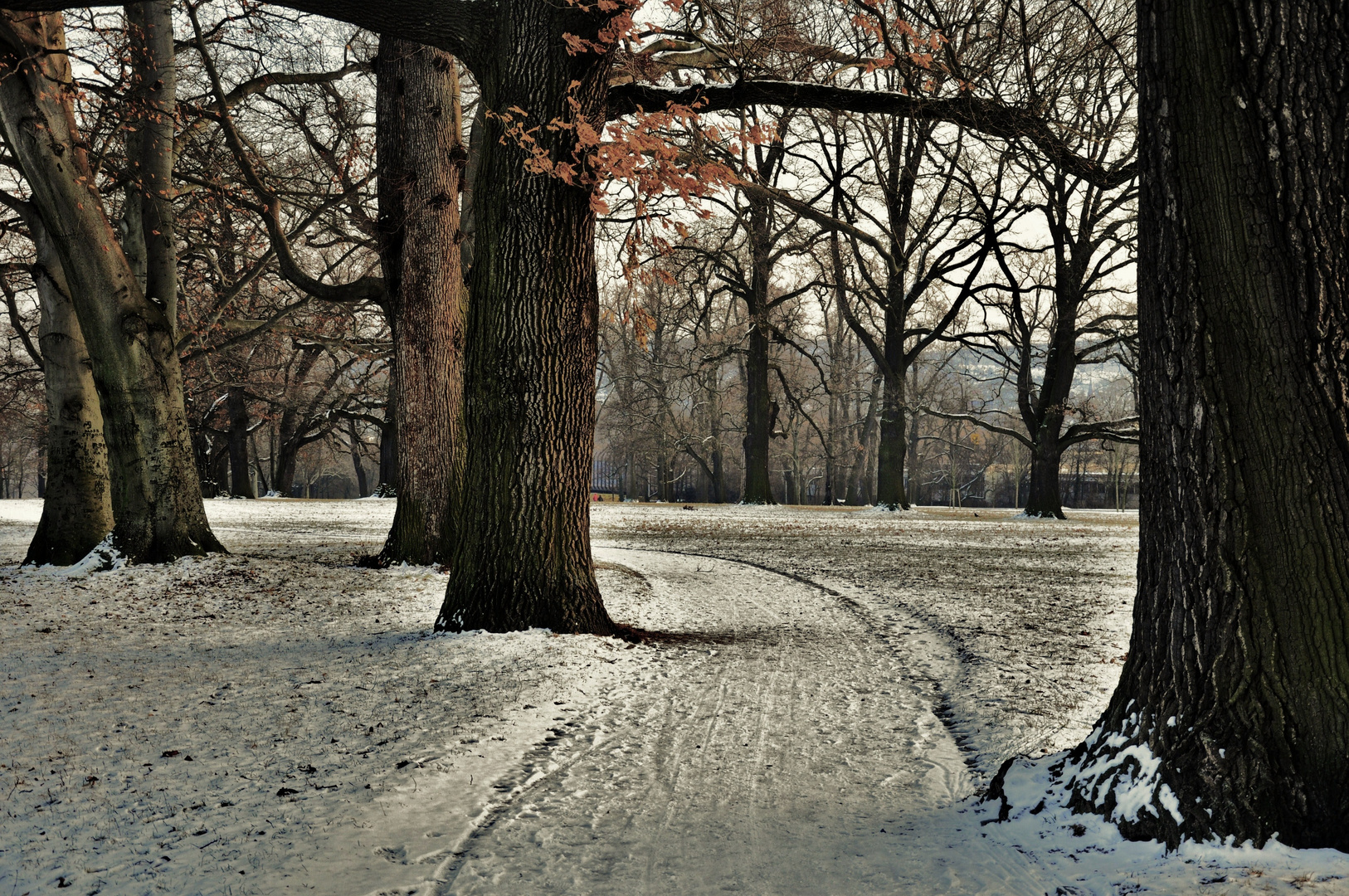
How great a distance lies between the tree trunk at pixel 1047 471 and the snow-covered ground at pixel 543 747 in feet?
Result: 60.1

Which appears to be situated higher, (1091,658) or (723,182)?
(723,182)

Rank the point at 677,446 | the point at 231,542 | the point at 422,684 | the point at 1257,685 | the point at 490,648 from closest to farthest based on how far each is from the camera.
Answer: the point at 1257,685
the point at 422,684
the point at 490,648
the point at 231,542
the point at 677,446

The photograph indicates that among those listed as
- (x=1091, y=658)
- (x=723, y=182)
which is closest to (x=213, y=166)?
(x=723, y=182)

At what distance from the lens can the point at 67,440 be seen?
32.4 feet

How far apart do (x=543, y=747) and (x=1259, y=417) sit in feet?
10.3

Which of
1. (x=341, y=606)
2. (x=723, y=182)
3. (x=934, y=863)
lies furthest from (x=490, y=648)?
(x=723, y=182)

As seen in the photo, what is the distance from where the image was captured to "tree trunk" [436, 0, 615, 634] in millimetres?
6203

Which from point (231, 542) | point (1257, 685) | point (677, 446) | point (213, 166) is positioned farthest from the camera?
point (677, 446)

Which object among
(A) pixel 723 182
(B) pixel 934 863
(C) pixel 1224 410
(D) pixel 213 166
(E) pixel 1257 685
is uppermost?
(D) pixel 213 166

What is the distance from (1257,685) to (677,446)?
42559mm

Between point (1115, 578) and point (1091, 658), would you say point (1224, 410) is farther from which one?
point (1115, 578)

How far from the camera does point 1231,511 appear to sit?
2.76 m

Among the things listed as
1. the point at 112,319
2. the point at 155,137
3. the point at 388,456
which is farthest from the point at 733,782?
the point at 388,456

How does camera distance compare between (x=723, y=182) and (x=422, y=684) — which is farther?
(x=723, y=182)
